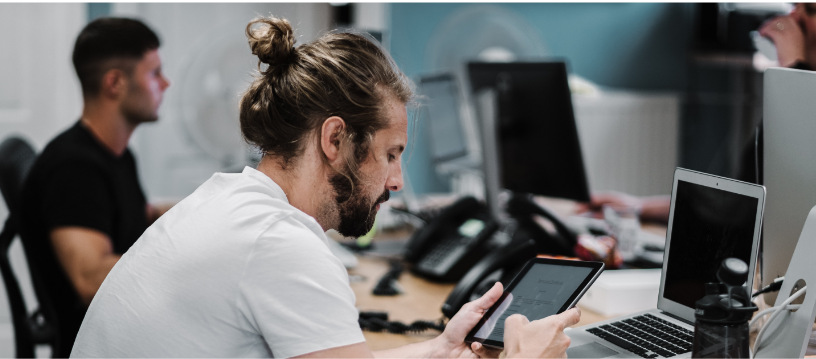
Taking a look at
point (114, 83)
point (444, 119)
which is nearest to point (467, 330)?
point (114, 83)

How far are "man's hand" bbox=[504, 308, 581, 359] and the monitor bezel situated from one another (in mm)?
215

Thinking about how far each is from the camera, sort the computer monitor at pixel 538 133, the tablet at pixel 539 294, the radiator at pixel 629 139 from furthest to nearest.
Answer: the radiator at pixel 629 139
the computer monitor at pixel 538 133
the tablet at pixel 539 294

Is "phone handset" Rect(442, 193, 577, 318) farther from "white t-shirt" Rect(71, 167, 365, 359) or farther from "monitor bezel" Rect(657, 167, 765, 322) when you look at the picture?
"white t-shirt" Rect(71, 167, 365, 359)

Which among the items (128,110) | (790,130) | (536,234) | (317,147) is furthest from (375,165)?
(128,110)

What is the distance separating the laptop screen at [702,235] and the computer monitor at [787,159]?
13 cm

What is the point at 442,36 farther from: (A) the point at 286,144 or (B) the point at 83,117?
(A) the point at 286,144

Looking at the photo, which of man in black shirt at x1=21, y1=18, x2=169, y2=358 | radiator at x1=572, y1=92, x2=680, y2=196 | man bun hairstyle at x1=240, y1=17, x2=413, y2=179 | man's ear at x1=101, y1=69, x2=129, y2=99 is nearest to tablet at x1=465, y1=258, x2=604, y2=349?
man bun hairstyle at x1=240, y1=17, x2=413, y2=179

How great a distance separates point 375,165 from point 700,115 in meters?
3.55

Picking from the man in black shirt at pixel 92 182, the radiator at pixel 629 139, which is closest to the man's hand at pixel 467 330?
the man in black shirt at pixel 92 182

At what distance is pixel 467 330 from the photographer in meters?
1.15

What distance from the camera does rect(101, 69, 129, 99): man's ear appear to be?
194 centimetres

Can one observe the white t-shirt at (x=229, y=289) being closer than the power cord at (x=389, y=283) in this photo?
Yes

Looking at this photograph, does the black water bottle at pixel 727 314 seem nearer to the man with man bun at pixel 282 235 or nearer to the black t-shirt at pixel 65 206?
the man with man bun at pixel 282 235

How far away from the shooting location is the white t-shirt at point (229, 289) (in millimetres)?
851
